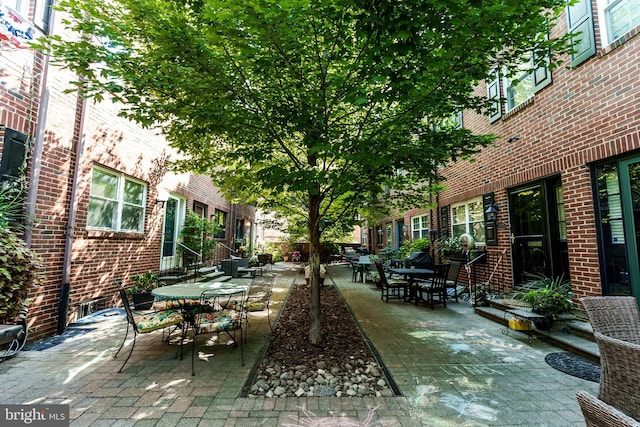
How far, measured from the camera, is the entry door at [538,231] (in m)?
5.21

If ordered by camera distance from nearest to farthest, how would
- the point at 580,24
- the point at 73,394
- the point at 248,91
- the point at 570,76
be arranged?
the point at 73,394 → the point at 248,91 → the point at 580,24 → the point at 570,76

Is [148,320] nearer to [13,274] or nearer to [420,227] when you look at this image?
[13,274]

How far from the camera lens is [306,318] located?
5.38 meters

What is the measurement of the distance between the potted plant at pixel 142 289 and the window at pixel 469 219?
774 centimetres

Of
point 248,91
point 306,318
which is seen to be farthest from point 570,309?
point 248,91

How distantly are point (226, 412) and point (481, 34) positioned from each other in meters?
3.89

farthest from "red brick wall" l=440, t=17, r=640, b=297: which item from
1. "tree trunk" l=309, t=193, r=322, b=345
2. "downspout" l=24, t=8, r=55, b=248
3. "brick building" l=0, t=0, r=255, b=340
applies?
"downspout" l=24, t=8, r=55, b=248

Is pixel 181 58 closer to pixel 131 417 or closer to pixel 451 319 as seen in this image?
pixel 131 417

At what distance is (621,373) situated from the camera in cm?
161

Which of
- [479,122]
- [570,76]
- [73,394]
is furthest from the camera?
[479,122]

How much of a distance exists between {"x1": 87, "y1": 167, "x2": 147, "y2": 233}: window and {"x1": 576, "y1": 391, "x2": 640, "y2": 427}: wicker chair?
6526mm

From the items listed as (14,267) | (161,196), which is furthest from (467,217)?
(14,267)

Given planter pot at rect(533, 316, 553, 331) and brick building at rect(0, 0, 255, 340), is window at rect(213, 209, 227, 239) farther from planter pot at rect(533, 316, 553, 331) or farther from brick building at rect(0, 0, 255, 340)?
planter pot at rect(533, 316, 553, 331)

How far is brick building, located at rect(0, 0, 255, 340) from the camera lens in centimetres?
379
